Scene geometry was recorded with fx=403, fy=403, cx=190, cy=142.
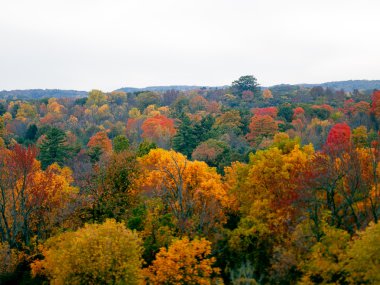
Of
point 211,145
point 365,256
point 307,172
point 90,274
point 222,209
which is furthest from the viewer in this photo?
point 211,145

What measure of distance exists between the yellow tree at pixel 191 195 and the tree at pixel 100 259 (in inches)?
225

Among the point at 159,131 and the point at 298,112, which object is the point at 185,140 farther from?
the point at 298,112

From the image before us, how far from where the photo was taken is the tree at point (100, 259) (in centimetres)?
1967

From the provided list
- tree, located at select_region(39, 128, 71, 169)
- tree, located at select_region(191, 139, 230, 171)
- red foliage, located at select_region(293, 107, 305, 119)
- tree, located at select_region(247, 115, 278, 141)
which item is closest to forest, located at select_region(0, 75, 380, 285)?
tree, located at select_region(191, 139, 230, 171)

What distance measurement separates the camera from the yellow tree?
2633 centimetres

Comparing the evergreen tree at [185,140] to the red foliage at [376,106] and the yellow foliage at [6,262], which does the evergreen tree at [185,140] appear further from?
the yellow foliage at [6,262]

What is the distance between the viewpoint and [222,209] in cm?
2970

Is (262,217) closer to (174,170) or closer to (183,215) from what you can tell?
(183,215)

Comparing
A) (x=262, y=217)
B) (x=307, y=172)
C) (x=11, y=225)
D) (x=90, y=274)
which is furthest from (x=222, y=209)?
(x=11, y=225)

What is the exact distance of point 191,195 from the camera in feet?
98.2

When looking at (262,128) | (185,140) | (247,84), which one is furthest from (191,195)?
(247,84)

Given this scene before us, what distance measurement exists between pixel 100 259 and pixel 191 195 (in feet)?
37.6

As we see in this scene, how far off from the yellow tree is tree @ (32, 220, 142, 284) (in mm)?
5713

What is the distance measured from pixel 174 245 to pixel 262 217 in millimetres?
7979
